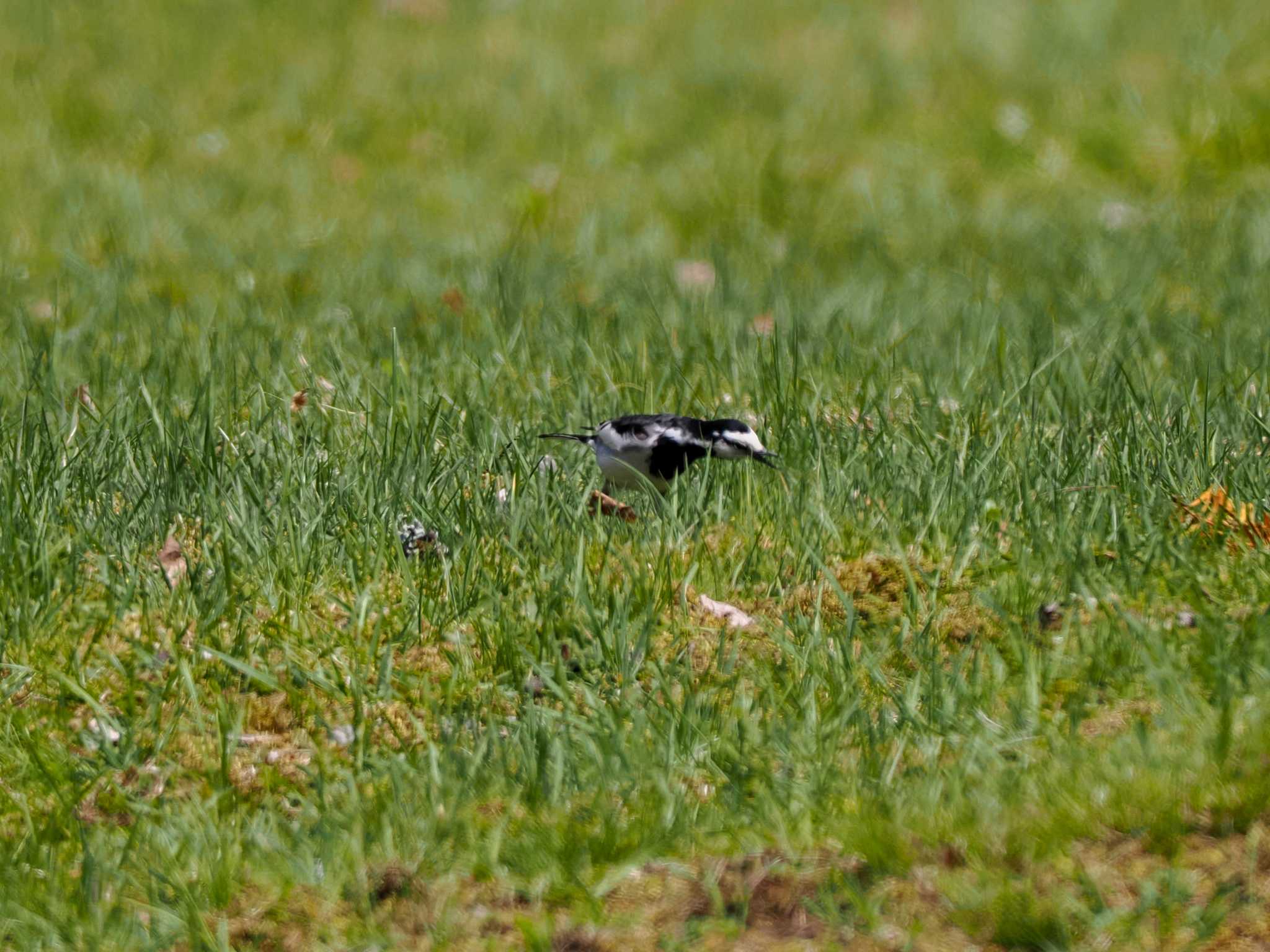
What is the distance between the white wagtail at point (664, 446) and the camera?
4.04 meters

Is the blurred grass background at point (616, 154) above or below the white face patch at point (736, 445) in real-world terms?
below

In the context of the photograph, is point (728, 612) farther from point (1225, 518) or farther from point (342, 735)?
point (1225, 518)

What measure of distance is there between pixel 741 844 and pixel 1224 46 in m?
8.13

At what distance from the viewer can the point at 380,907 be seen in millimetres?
2541

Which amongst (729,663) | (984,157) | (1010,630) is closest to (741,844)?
(729,663)

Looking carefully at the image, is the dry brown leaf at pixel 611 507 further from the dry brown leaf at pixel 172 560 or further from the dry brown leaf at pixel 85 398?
the dry brown leaf at pixel 85 398

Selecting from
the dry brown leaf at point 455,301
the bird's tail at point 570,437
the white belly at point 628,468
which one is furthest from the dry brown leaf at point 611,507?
the dry brown leaf at point 455,301

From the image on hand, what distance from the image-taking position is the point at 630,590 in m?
3.46

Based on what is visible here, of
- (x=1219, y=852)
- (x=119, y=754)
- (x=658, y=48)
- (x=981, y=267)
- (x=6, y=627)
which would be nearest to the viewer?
(x=1219, y=852)

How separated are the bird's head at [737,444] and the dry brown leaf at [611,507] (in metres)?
0.28

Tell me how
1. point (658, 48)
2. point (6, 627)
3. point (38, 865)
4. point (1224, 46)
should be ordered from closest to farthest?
point (38, 865) → point (6, 627) → point (1224, 46) → point (658, 48)

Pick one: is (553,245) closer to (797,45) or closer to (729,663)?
(797,45)

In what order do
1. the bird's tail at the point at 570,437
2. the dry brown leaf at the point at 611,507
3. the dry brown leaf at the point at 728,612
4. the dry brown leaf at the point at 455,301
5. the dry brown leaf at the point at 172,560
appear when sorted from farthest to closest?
the dry brown leaf at the point at 455,301 < the bird's tail at the point at 570,437 < the dry brown leaf at the point at 611,507 < the dry brown leaf at the point at 172,560 < the dry brown leaf at the point at 728,612

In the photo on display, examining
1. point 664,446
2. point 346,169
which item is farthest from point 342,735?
point 346,169
